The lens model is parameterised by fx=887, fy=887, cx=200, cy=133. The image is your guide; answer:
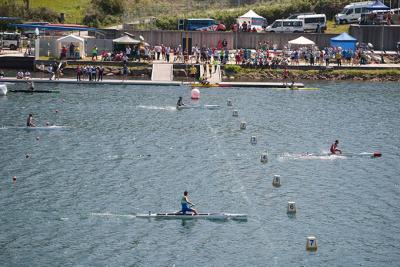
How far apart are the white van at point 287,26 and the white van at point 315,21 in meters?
1.13

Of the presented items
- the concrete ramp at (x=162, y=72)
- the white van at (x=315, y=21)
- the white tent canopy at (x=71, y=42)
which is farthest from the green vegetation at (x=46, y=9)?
the white van at (x=315, y=21)

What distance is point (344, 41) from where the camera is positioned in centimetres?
10262

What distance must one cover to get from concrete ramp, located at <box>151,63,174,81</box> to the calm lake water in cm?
1263

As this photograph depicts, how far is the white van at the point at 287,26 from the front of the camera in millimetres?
108688

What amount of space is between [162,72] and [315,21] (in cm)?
2284

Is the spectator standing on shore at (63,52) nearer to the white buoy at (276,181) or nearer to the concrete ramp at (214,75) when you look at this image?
the concrete ramp at (214,75)

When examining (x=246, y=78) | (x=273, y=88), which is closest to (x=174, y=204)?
(x=273, y=88)

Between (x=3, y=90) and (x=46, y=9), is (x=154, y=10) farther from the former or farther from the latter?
(x=3, y=90)

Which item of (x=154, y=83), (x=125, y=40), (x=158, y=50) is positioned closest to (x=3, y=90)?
(x=154, y=83)

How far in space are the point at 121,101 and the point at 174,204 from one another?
35530mm

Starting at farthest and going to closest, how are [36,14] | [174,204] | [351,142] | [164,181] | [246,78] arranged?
1. [36,14]
2. [246,78]
3. [351,142]
4. [164,181]
5. [174,204]

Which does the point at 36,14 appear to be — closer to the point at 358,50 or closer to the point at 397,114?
the point at 358,50

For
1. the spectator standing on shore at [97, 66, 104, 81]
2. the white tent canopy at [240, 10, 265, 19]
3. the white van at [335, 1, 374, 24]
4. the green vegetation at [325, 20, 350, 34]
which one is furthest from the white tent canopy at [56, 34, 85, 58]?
the white van at [335, 1, 374, 24]

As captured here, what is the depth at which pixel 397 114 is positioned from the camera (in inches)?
3081
